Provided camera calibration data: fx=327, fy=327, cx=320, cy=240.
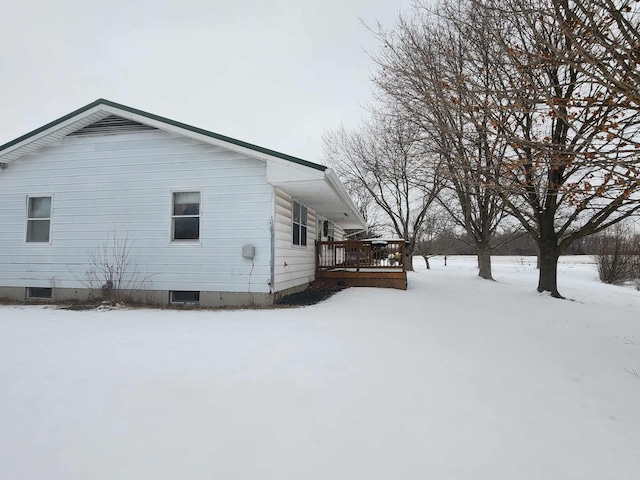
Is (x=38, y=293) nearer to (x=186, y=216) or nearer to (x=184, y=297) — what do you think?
(x=184, y=297)

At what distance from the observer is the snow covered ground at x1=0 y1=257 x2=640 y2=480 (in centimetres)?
188

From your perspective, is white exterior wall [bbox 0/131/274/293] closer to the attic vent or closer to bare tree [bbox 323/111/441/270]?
the attic vent

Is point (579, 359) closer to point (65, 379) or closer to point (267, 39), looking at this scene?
point (65, 379)

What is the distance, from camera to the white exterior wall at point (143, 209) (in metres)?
7.18

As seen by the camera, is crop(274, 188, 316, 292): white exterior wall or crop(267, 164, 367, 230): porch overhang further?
crop(274, 188, 316, 292): white exterior wall

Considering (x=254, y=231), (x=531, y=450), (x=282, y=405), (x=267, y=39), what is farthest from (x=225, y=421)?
(x=267, y=39)

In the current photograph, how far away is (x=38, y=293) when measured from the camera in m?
8.15

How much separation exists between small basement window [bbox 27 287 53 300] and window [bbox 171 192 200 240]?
363cm

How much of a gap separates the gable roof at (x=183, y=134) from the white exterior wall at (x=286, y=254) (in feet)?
1.41

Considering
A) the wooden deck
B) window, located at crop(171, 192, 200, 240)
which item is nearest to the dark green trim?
window, located at crop(171, 192, 200, 240)

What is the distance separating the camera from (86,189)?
785 cm

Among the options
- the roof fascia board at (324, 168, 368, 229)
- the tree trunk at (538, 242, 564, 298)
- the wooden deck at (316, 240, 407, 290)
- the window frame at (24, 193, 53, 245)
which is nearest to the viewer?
the roof fascia board at (324, 168, 368, 229)

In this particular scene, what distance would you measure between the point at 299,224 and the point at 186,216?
123 inches

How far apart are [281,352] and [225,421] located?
1531 millimetres
